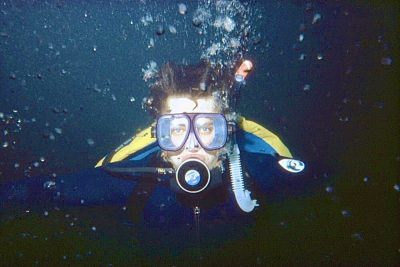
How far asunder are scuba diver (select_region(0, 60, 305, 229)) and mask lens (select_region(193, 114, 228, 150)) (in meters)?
0.01

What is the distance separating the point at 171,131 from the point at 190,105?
414 millimetres

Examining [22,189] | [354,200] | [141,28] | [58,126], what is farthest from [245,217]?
[58,126]

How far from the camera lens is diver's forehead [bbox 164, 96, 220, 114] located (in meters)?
3.64

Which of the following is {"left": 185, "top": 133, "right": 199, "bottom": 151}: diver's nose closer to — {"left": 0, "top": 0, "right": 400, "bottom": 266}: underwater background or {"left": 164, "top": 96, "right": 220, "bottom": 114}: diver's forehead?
{"left": 164, "top": 96, "right": 220, "bottom": 114}: diver's forehead

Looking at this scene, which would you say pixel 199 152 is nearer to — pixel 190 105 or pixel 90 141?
pixel 190 105

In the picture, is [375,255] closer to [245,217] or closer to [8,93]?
[245,217]

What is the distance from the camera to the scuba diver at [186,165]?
128 inches

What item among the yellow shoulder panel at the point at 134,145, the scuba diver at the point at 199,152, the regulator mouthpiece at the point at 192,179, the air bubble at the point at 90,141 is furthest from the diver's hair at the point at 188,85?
the air bubble at the point at 90,141

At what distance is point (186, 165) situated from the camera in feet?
10.0

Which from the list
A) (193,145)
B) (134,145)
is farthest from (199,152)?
(134,145)

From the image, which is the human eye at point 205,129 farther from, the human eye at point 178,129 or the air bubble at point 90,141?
the air bubble at point 90,141

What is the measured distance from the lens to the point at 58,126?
29922mm

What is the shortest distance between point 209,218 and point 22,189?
248 cm

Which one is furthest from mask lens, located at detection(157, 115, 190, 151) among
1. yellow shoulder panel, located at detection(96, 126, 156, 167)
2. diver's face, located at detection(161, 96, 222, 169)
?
yellow shoulder panel, located at detection(96, 126, 156, 167)
